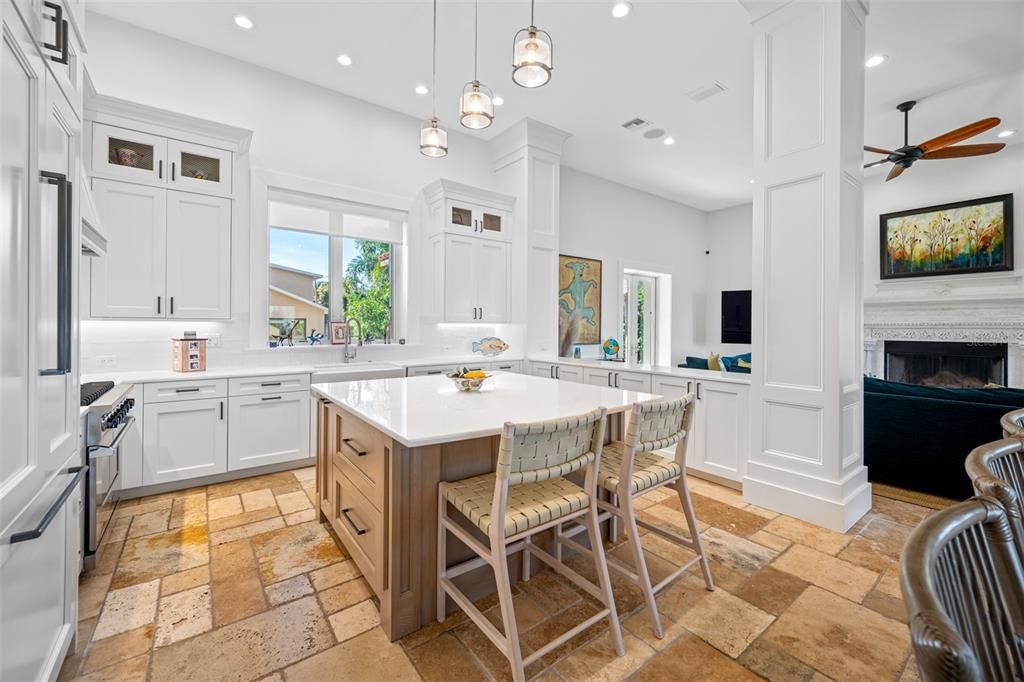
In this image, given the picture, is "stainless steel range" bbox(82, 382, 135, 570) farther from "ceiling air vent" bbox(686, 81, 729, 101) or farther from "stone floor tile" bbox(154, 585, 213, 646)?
"ceiling air vent" bbox(686, 81, 729, 101)

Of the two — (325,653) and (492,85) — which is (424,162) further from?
(325,653)

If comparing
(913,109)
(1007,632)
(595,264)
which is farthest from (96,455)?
(913,109)

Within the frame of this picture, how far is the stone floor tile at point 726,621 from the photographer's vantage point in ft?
5.84

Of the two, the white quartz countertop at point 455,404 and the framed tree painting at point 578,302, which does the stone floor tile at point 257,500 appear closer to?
the white quartz countertop at point 455,404

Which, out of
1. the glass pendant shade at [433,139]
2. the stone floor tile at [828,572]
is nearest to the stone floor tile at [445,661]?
the stone floor tile at [828,572]

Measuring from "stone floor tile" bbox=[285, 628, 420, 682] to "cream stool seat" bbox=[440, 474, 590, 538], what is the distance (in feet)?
1.91

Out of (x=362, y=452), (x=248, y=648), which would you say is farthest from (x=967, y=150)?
(x=248, y=648)

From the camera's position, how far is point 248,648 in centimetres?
173

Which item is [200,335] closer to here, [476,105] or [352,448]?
[352,448]

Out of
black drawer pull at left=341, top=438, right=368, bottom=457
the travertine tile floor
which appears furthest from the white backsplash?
black drawer pull at left=341, top=438, right=368, bottom=457

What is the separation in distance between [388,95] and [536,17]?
1.81m

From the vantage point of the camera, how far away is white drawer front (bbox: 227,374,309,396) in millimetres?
3518

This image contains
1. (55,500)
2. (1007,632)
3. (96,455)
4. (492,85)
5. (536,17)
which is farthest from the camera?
(492,85)

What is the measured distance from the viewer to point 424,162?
16.6 feet
